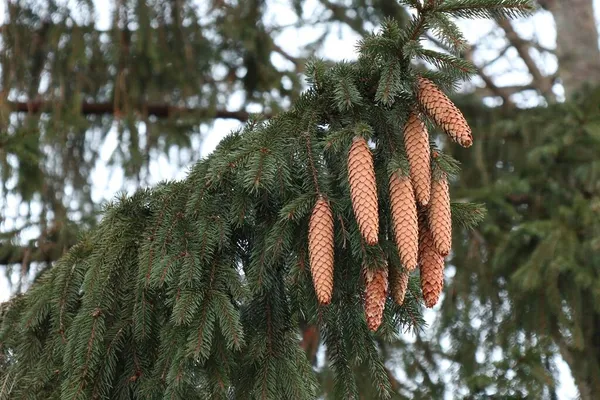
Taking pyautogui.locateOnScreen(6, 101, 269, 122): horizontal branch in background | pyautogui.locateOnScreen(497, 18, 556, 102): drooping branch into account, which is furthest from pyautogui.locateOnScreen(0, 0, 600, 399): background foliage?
pyautogui.locateOnScreen(497, 18, 556, 102): drooping branch

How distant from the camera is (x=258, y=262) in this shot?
231 centimetres

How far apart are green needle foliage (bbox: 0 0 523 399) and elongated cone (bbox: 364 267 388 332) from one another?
34mm

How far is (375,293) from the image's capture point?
6.84ft

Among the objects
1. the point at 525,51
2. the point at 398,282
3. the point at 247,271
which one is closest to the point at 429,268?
the point at 398,282

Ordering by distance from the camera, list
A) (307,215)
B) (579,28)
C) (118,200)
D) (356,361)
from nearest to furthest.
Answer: (307,215), (356,361), (118,200), (579,28)

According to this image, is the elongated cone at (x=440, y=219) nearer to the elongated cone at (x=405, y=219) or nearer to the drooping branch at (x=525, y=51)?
the elongated cone at (x=405, y=219)

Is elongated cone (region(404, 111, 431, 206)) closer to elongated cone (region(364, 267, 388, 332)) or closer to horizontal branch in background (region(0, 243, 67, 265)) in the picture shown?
elongated cone (region(364, 267, 388, 332))

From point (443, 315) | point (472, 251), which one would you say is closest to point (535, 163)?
point (472, 251)

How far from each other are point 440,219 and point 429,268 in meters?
0.11

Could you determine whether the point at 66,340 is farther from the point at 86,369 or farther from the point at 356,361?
the point at 356,361

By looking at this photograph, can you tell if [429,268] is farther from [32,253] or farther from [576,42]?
[576,42]

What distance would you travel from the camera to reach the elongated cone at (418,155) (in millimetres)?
2082

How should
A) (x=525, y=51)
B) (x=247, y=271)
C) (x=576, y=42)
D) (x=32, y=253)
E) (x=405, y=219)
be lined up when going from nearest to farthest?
(x=405, y=219)
(x=247, y=271)
(x=32, y=253)
(x=576, y=42)
(x=525, y=51)

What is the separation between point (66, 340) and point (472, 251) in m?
3.91
